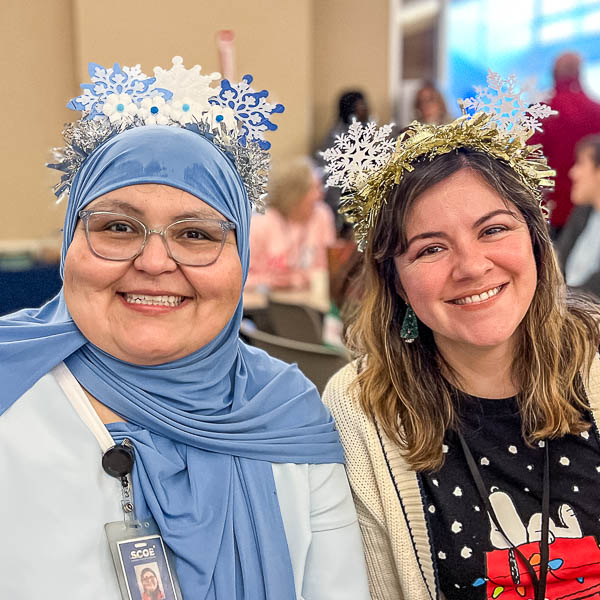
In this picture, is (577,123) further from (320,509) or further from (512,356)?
(320,509)

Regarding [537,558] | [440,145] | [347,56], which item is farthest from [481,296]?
[347,56]

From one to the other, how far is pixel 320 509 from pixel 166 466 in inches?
12.6

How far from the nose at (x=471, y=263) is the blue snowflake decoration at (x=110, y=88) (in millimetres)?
659

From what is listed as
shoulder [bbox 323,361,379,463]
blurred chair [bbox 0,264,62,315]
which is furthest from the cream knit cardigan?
blurred chair [bbox 0,264,62,315]

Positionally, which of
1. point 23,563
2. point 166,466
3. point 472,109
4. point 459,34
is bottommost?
point 23,563

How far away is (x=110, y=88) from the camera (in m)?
1.48

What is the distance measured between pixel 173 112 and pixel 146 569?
826mm

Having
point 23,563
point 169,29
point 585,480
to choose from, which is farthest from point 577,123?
point 23,563

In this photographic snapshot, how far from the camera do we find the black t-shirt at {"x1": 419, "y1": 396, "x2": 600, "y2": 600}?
1.58 metres

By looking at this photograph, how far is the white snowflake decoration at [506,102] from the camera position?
1.67 metres

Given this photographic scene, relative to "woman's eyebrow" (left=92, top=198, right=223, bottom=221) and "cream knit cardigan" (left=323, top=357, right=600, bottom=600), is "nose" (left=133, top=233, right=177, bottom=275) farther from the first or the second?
"cream knit cardigan" (left=323, top=357, right=600, bottom=600)

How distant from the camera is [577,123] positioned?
5.80m

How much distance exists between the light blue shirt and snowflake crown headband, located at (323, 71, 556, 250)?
10.6ft

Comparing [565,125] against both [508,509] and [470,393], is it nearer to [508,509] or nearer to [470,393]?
[470,393]
